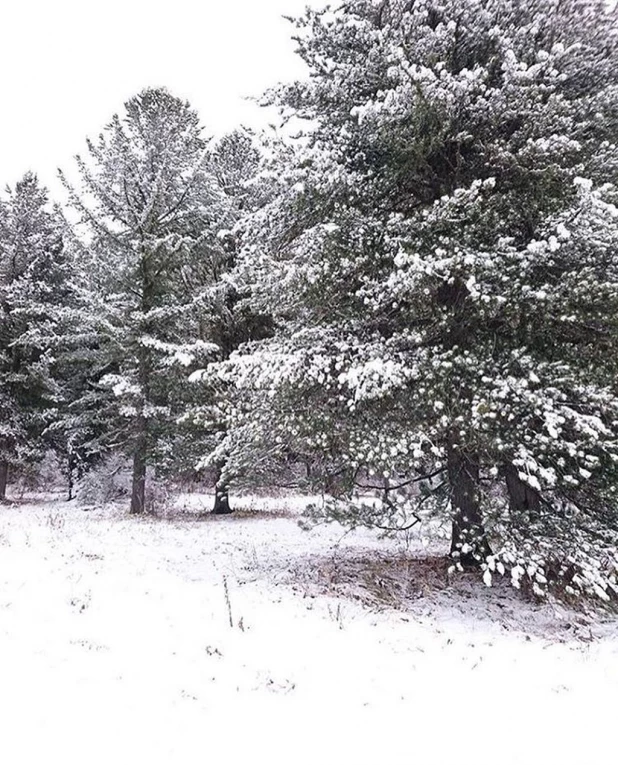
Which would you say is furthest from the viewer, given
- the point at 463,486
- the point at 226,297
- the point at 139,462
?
the point at 226,297

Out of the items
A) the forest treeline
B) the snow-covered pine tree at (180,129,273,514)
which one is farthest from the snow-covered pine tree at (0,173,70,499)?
the forest treeline

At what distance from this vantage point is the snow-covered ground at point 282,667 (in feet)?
13.0

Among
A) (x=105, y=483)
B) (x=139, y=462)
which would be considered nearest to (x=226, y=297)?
(x=139, y=462)

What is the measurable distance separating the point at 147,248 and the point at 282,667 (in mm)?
13992

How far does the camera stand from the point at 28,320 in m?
20.2

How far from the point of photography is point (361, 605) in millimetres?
7578

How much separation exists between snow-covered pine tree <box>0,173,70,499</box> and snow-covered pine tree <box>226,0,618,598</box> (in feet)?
42.7

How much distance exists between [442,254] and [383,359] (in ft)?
5.35

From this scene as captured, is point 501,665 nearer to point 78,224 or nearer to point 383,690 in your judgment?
point 383,690

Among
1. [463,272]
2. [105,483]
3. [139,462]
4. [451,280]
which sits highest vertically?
[463,272]

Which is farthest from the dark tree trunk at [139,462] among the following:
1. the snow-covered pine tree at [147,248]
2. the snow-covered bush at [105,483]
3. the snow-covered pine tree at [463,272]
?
the snow-covered pine tree at [463,272]

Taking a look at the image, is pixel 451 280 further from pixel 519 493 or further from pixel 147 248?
pixel 147 248

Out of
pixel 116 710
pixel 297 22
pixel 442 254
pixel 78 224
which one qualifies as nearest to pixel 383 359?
pixel 442 254

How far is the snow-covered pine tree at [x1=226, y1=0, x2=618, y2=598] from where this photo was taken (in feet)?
23.0
